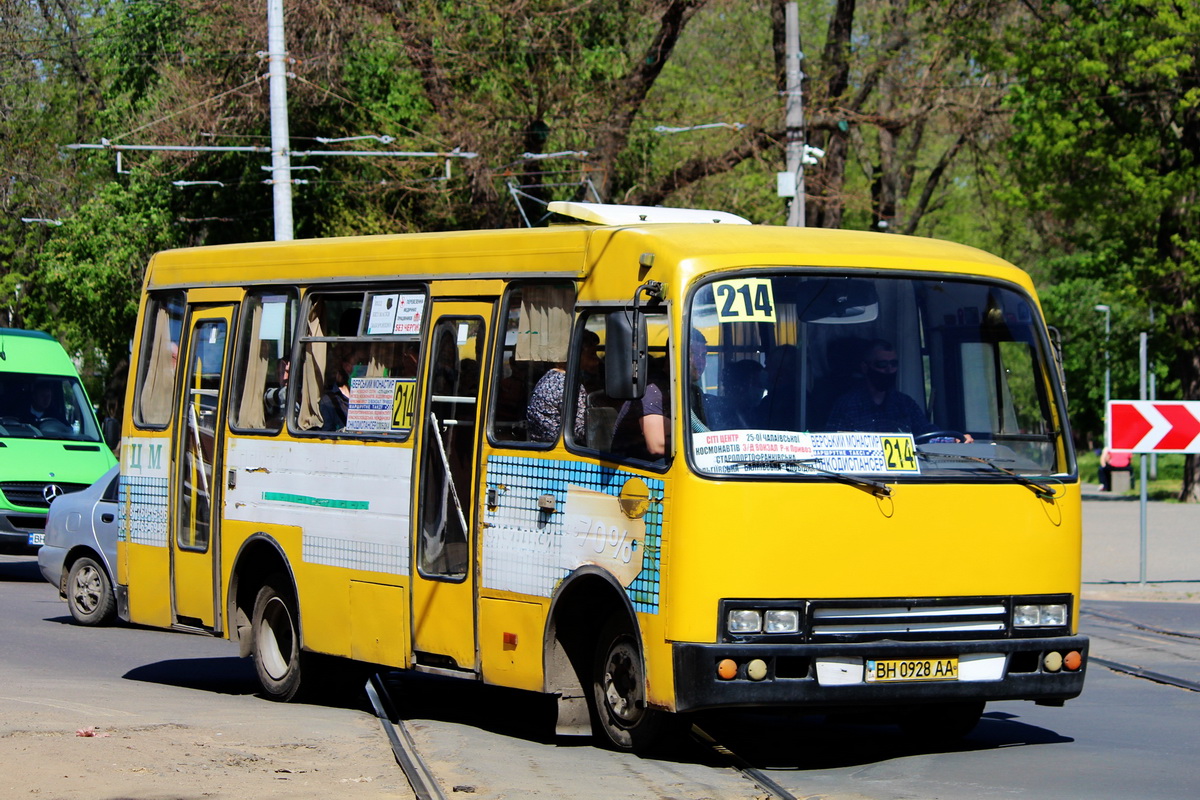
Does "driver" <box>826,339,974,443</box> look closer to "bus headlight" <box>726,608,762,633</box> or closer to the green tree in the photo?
"bus headlight" <box>726,608,762,633</box>

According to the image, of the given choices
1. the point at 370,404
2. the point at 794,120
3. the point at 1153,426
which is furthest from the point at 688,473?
the point at 794,120

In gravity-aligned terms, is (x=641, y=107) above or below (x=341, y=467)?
above

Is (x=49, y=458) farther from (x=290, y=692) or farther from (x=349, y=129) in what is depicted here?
(x=349, y=129)

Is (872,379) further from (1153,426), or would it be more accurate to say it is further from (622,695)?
(1153,426)

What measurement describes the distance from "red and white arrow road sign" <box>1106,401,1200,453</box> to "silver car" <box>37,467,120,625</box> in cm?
962

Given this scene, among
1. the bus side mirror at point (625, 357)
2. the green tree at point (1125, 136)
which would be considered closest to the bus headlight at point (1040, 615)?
the bus side mirror at point (625, 357)

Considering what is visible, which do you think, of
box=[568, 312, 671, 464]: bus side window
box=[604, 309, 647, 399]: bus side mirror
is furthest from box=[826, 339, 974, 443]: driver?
box=[604, 309, 647, 399]: bus side mirror

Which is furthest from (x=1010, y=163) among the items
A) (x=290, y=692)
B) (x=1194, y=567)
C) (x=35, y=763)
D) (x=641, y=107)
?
(x=35, y=763)

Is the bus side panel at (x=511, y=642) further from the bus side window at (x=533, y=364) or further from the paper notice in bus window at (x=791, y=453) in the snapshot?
the paper notice in bus window at (x=791, y=453)

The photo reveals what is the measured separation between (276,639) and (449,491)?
7.34 ft

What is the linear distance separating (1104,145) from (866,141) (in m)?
12.4

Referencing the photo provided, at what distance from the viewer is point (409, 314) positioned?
10.1 metres

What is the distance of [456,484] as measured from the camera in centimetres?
951

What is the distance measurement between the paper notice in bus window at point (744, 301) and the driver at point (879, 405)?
0.51m
